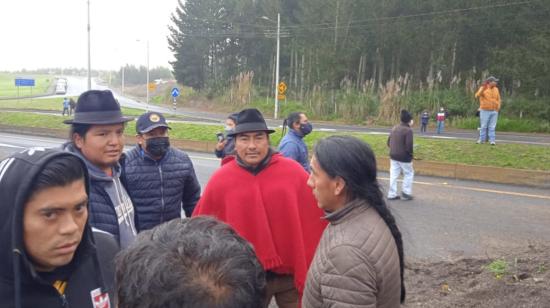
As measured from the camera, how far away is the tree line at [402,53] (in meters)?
28.1

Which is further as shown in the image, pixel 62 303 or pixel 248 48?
pixel 248 48

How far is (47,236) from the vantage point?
5.55 feet

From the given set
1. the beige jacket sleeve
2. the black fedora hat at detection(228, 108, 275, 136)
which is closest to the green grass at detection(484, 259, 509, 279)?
the black fedora hat at detection(228, 108, 275, 136)

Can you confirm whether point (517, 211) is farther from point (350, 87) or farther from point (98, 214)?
point (350, 87)

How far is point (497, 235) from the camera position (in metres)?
6.88

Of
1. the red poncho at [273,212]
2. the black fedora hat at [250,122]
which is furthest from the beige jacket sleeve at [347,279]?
the black fedora hat at [250,122]

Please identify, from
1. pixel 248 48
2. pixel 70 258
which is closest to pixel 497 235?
pixel 70 258

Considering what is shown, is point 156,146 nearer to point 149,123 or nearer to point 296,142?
point 149,123

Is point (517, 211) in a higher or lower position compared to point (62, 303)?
lower

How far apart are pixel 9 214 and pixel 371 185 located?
1504mm

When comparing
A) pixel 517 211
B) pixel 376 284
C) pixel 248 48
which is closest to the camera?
pixel 376 284

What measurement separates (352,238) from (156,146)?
2.05m

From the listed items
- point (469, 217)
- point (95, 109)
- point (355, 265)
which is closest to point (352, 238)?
point (355, 265)

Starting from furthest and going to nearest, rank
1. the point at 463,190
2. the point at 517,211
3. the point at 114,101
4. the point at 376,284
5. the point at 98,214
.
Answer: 1. the point at 463,190
2. the point at 517,211
3. the point at 114,101
4. the point at 98,214
5. the point at 376,284
